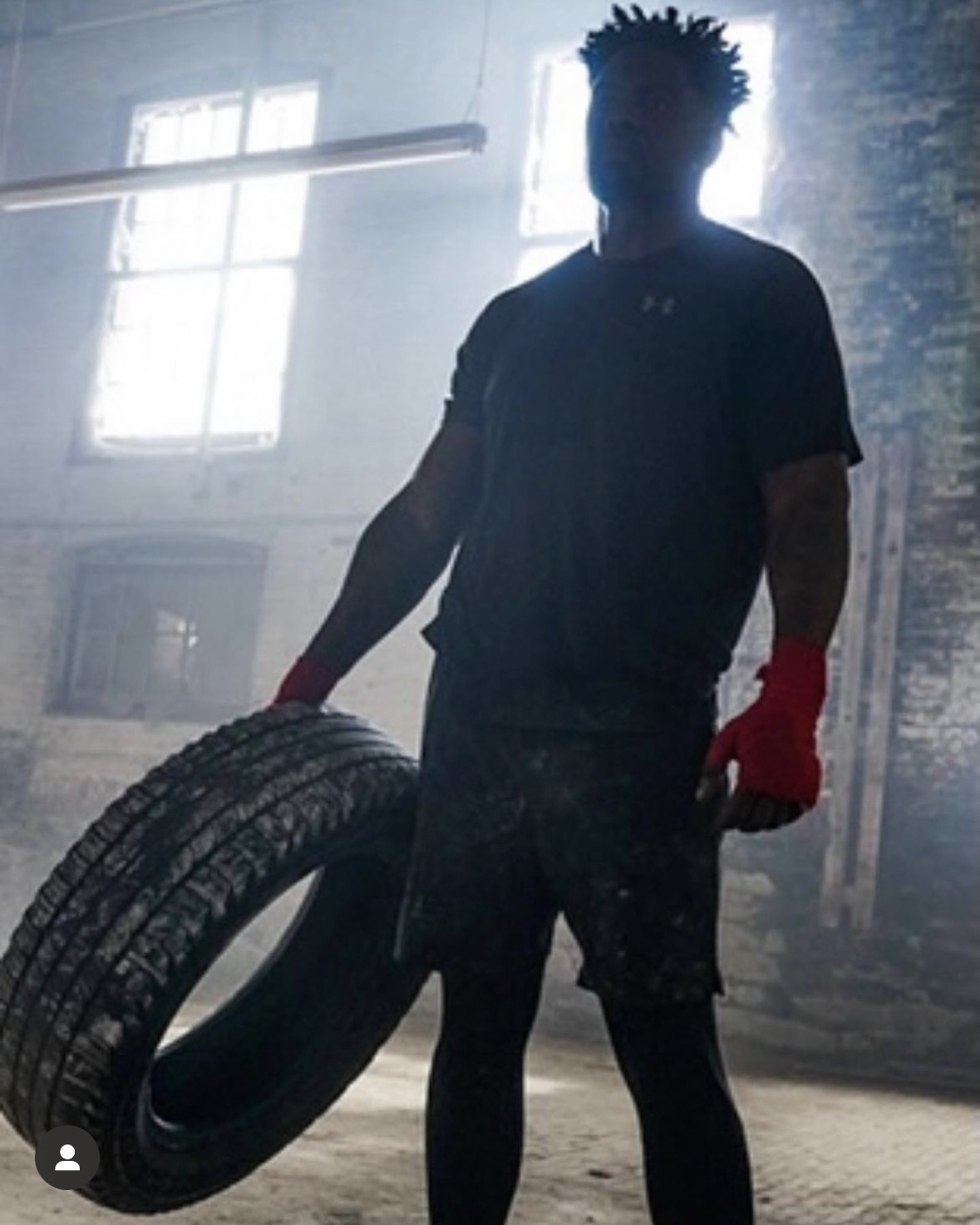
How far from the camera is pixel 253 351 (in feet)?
28.1

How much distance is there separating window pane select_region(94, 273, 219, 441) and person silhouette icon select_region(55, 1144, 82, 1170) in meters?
7.24

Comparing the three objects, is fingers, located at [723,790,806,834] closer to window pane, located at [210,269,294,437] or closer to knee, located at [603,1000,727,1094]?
knee, located at [603,1000,727,1094]

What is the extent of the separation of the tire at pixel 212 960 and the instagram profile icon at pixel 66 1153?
0.04 ft

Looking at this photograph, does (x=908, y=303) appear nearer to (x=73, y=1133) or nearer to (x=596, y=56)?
(x=596, y=56)

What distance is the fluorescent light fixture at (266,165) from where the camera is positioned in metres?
7.05

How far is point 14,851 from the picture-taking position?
8.45m

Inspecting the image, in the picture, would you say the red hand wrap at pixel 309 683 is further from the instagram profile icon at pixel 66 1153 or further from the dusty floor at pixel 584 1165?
the dusty floor at pixel 584 1165

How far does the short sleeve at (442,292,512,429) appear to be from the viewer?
6.42 ft

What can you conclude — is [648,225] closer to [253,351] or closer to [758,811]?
[758,811]

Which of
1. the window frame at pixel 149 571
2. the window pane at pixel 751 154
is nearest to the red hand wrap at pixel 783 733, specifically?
the window pane at pixel 751 154

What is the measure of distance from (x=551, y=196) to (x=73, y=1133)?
7174 millimetres

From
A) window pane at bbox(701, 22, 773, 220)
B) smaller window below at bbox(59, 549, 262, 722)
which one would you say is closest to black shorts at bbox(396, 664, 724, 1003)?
window pane at bbox(701, 22, 773, 220)

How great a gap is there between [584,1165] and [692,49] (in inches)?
108

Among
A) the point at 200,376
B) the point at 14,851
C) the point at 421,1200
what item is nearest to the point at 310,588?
→ the point at 200,376
